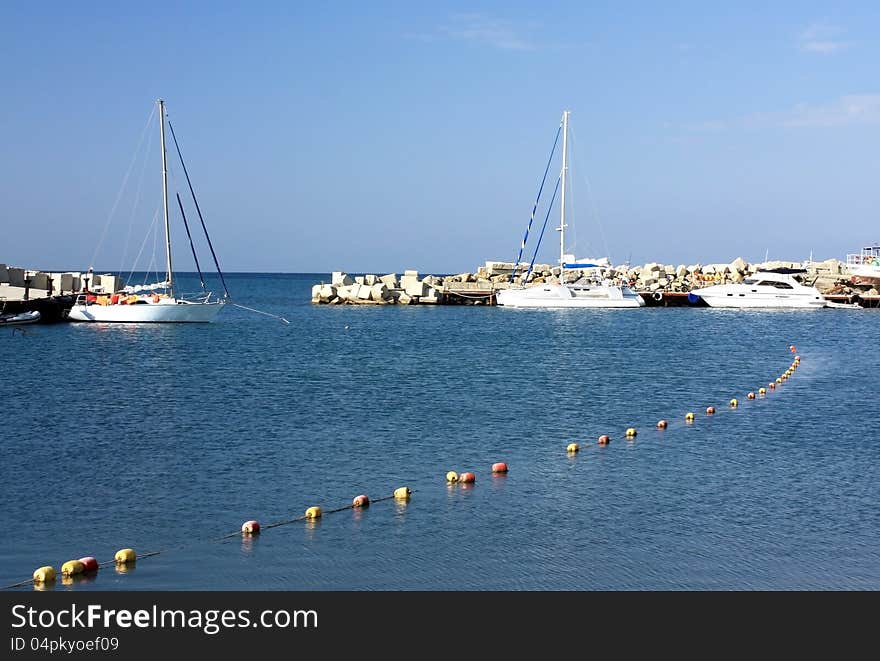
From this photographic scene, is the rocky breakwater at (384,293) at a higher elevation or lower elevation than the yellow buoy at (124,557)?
higher

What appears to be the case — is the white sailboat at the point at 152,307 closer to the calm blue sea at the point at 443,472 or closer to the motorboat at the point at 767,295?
the calm blue sea at the point at 443,472

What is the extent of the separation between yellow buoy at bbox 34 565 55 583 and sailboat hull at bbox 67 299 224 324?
176ft

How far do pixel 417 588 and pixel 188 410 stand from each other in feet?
57.6

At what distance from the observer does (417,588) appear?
1277cm

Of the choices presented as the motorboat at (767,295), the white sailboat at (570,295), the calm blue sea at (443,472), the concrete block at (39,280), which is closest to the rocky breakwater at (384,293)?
the white sailboat at (570,295)

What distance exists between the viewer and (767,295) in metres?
90.6

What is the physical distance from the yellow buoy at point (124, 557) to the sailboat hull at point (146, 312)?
2082 inches

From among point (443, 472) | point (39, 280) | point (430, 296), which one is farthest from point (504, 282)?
point (443, 472)

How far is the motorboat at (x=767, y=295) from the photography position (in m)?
90.4

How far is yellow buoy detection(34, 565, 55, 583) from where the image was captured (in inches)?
500

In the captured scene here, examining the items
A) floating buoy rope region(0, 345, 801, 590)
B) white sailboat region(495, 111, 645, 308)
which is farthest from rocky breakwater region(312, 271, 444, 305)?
floating buoy rope region(0, 345, 801, 590)

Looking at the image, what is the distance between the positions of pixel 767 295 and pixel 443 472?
250 ft
